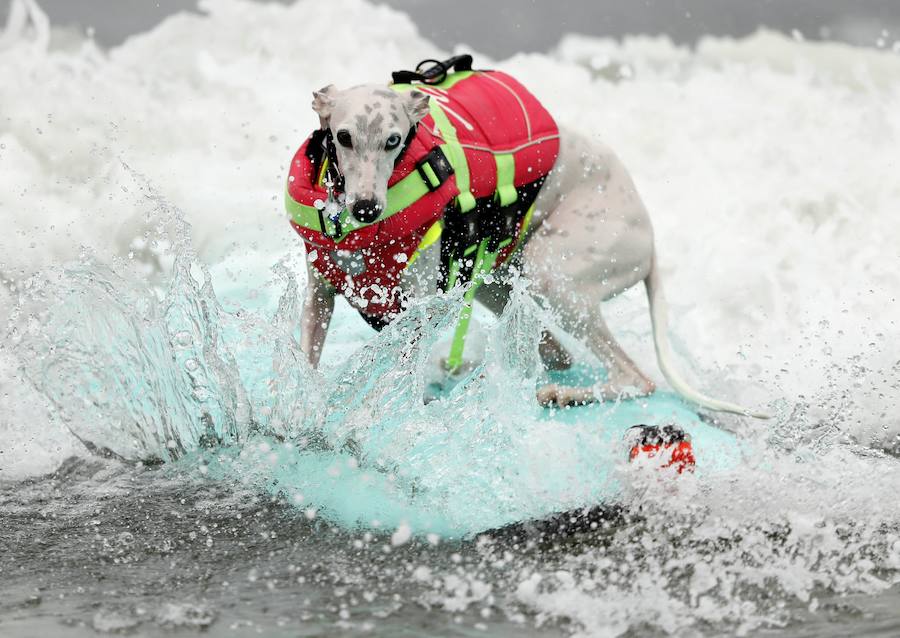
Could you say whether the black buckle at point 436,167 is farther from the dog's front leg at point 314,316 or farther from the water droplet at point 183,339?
the water droplet at point 183,339

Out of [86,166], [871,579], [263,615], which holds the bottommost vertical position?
[871,579]

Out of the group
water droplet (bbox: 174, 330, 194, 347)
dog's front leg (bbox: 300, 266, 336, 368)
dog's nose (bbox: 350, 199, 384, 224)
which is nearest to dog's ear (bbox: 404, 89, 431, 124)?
dog's nose (bbox: 350, 199, 384, 224)

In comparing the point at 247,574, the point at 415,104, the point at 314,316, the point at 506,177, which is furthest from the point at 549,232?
the point at 247,574

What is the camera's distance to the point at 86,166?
6176 millimetres

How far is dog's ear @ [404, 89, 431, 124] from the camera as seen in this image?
3.24 metres

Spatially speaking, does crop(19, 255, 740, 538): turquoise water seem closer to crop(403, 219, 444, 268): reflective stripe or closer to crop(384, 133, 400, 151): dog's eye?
crop(403, 219, 444, 268): reflective stripe

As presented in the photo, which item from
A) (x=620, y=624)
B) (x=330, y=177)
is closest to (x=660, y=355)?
(x=330, y=177)

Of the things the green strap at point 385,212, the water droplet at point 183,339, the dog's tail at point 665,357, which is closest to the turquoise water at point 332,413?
the water droplet at point 183,339

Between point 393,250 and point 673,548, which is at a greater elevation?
point 393,250

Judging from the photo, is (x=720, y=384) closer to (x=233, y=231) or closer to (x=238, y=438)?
(x=238, y=438)

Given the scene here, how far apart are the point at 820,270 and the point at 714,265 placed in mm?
618

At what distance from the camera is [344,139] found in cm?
308

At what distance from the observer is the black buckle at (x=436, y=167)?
328 centimetres

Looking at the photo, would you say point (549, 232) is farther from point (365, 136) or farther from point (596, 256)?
point (365, 136)
